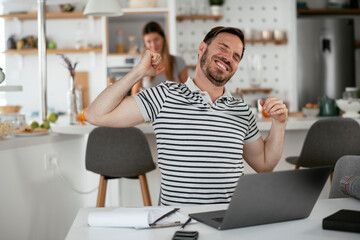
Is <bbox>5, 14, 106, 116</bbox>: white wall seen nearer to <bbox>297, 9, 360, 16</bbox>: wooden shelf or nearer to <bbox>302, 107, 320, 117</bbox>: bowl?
<bbox>297, 9, 360, 16</bbox>: wooden shelf

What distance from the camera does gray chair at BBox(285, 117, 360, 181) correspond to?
9.47ft

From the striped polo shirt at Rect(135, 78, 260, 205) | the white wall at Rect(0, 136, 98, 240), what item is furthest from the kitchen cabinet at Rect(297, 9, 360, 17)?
the striped polo shirt at Rect(135, 78, 260, 205)

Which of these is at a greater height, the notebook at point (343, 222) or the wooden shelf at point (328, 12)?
the wooden shelf at point (328, 12)

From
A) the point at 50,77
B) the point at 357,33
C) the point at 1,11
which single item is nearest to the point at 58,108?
the point at 50,77

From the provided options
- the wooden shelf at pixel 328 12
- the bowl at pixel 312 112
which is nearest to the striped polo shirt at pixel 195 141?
the bowl at pixel 312 112

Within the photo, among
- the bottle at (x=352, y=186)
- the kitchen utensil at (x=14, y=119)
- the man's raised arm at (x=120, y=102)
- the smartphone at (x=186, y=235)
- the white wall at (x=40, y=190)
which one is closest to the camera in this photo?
the smartphone at (x=186, y=235)

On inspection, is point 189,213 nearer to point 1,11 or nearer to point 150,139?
point 150,139

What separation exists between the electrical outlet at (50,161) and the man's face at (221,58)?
1427mm

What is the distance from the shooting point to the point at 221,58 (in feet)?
5.91

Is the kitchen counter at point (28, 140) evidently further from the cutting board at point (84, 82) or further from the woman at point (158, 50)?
the cutting board at point (84, 82)

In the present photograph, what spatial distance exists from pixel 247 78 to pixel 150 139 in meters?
3.10

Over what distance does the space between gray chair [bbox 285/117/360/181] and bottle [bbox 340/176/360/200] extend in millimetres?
1513

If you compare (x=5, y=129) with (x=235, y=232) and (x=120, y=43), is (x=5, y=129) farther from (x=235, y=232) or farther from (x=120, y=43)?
(x=120, y=43)

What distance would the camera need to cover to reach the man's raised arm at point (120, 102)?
165 centimetres
